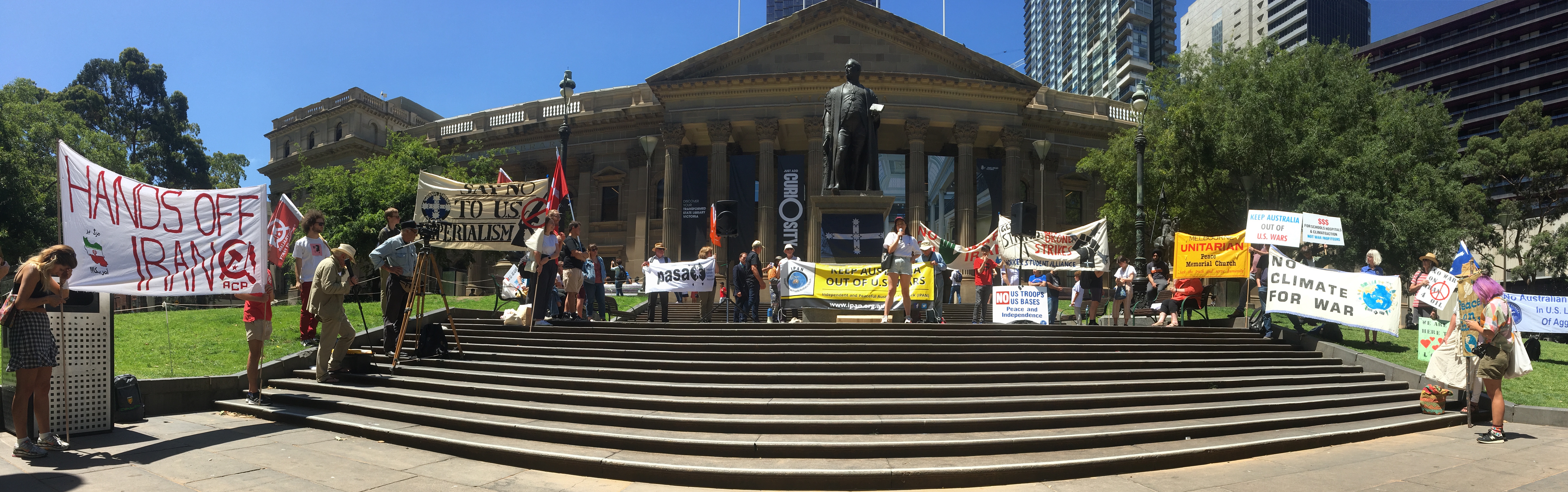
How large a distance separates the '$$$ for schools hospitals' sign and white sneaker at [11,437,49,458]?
32.6 feet

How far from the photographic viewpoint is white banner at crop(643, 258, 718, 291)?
15.0m

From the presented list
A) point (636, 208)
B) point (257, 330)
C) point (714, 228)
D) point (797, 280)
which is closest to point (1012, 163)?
point (636, 208)

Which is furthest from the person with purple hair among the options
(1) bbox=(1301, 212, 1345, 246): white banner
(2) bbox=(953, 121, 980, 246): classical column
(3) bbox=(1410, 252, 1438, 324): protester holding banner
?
(2) bbox=(953, 121, 980, 246): classical column

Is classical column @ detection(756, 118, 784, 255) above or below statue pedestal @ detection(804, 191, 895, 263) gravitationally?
above

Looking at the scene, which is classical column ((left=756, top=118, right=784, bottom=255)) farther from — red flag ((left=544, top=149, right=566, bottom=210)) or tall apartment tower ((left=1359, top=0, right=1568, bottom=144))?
tall apartment tower ((left=1359, top=0, right=1568, bottom=144))

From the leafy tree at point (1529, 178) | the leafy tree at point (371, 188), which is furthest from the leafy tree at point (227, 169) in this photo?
the leafy tree at point (1529, 178)

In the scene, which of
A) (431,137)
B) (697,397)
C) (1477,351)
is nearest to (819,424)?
(697,397)

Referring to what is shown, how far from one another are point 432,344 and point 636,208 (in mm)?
29598

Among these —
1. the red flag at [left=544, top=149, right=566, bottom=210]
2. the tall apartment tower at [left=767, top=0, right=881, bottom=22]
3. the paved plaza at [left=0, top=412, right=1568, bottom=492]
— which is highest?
the tall apartment tower at [left=767, top=0, right=881, bottom=22]

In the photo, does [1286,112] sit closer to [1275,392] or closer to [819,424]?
[1275,392]

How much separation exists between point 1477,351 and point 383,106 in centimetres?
5300

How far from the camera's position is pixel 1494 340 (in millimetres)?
8023

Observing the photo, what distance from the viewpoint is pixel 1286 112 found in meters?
25.6

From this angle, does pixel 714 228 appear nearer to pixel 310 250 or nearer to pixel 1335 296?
pixel 310 250
